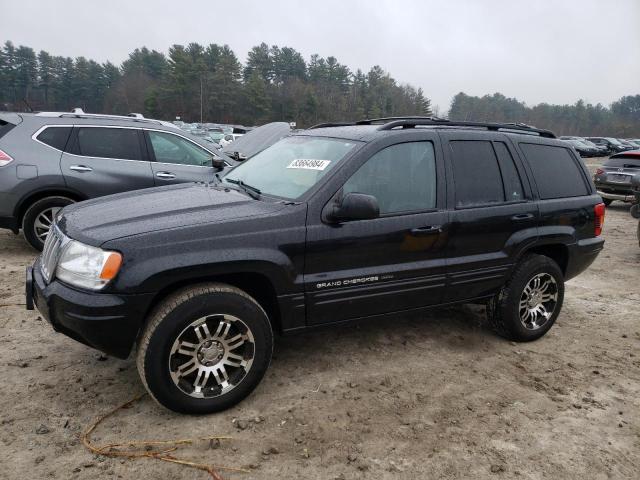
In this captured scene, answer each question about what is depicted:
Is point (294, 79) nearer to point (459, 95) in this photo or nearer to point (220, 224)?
point (459, 95)

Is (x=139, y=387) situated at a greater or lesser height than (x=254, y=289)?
lesser

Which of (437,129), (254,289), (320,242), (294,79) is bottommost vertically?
(254,289)

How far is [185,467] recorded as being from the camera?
2396 millimetres

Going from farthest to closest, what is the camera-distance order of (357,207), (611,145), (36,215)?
(611,145) → (36,215) → (357,207)

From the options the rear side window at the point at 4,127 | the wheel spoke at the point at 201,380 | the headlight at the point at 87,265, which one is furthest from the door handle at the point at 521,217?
the rear side window at the point at 4,127

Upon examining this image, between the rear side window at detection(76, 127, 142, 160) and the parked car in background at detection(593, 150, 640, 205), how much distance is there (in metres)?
11.1

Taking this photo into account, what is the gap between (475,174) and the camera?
371 centimetres

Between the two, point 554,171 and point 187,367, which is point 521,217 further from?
point 187,367

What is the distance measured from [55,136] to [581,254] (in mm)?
6133

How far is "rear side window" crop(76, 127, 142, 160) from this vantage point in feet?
19.8

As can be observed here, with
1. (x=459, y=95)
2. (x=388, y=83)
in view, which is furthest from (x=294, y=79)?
(x=459, y=95)

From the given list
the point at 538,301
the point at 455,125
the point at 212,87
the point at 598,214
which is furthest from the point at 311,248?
the point at 212,87

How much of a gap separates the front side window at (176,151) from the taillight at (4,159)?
168 cm

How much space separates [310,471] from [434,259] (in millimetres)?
1755
